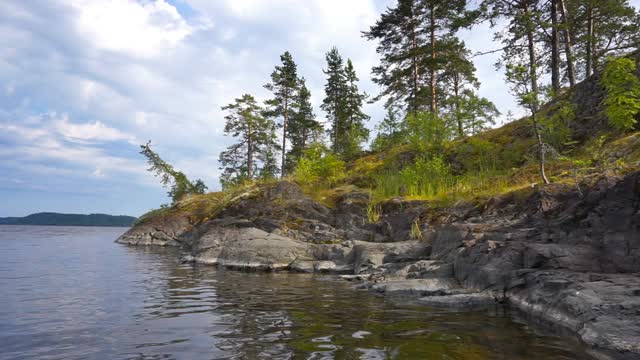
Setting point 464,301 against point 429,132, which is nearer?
point 464,301

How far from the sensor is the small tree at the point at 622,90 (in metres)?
12.9

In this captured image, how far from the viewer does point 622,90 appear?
43.8 ft

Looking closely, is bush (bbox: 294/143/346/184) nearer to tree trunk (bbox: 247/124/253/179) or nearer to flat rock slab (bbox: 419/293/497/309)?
flat rock slab (bbox: 419/293/497/309)

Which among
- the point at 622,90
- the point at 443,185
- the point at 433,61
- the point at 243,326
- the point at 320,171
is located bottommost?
the point at 243,326

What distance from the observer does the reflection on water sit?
19.4 ft

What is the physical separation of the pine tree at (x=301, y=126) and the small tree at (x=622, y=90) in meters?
33.0

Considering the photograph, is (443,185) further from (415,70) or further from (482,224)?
(415,70)

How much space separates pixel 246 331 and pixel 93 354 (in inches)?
90.9

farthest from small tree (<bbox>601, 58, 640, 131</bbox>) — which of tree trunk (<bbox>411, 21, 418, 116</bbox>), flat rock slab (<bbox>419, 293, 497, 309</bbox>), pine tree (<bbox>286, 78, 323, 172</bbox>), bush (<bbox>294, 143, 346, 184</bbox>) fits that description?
pine tree (<bbox>286, 78, 323, 172</bbox>)

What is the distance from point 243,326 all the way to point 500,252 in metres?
6.32

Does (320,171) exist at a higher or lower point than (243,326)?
higher

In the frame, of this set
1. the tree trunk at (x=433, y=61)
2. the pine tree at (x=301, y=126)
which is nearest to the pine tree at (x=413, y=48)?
the tree trunk at (x=433, y=61)

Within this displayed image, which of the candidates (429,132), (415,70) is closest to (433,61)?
(415,70)

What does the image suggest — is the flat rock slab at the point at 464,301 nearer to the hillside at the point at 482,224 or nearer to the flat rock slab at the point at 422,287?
the hillside at the point at 482,224
